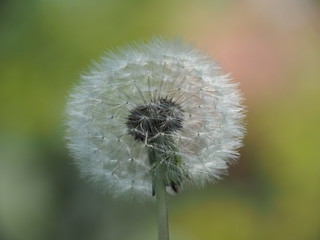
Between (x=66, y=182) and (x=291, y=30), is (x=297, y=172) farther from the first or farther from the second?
(x=66, y=182)

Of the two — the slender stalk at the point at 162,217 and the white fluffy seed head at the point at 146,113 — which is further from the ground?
the white fluffy seed head at the point at 146,113

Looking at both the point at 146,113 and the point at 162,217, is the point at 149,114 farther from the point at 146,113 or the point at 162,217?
the point at 162,217

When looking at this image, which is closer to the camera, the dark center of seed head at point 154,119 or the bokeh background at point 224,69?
the dark center of seed head at point 154,119

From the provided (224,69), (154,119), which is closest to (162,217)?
(154,119)

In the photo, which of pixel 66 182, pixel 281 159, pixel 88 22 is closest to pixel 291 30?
pixel 281 159

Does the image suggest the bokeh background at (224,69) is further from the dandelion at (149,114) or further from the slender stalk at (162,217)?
the slender stalk at (162,217)

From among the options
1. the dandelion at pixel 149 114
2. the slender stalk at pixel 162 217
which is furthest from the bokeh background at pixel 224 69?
the slender stalk at pixel 162 217
